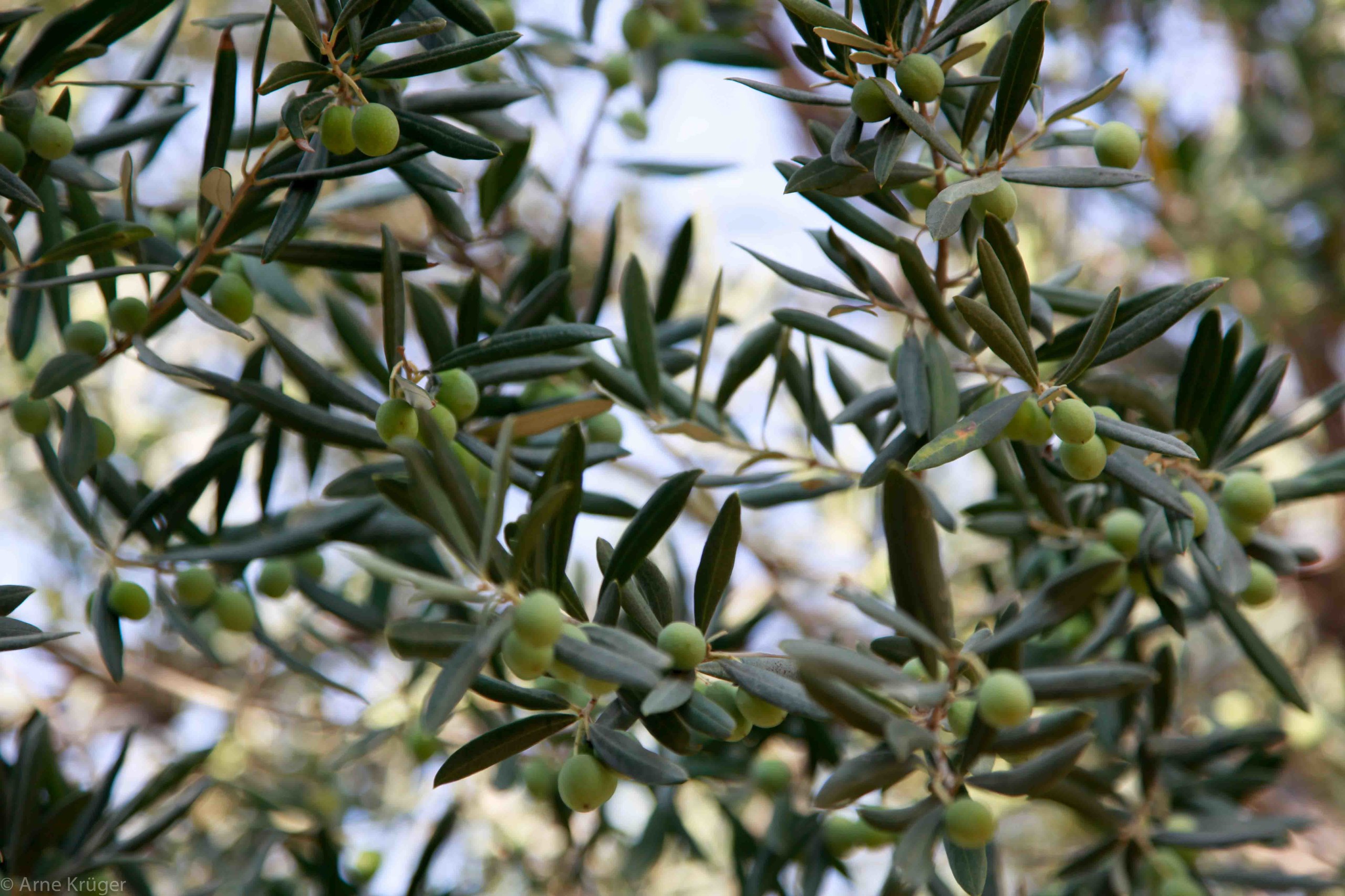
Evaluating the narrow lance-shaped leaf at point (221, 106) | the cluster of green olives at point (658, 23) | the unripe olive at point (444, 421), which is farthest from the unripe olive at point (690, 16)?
the unripe olive at point (444, 421)

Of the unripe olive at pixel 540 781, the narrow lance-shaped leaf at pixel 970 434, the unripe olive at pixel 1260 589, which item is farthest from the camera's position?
the unripe olive at pixel 540 781

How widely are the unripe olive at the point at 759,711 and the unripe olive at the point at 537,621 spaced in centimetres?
25

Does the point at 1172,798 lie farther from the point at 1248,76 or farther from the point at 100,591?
the point at 1248,76

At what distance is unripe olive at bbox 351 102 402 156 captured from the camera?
3.19 feet

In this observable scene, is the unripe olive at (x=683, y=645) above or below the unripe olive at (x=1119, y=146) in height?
below

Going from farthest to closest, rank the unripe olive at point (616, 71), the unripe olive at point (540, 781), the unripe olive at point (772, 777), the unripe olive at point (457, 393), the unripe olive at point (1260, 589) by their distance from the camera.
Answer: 1. the unripe olive at point (616, 71)
2. the unripe olive at point (540, 781)
3. the unripe olive at point (772, 777)
4. the unripe olive at point (1260, 589)
5. the unripe olive at point (457, 393)

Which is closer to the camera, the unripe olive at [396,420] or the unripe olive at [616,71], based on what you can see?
the unripe olive at [396,420]

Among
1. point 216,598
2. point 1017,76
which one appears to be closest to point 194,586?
point 216,598

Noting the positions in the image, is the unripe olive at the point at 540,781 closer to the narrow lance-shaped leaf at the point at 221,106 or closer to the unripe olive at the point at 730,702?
the unripe olive at the point at 730,702

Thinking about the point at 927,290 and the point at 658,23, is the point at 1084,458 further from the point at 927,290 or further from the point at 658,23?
the point at 658,23

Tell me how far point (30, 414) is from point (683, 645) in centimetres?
89

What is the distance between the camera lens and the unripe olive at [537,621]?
2.45ft

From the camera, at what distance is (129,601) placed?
48.1 inches

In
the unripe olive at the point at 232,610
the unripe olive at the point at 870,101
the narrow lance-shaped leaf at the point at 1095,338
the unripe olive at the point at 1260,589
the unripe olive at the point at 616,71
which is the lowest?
the unripe olive at the point at 232,610
